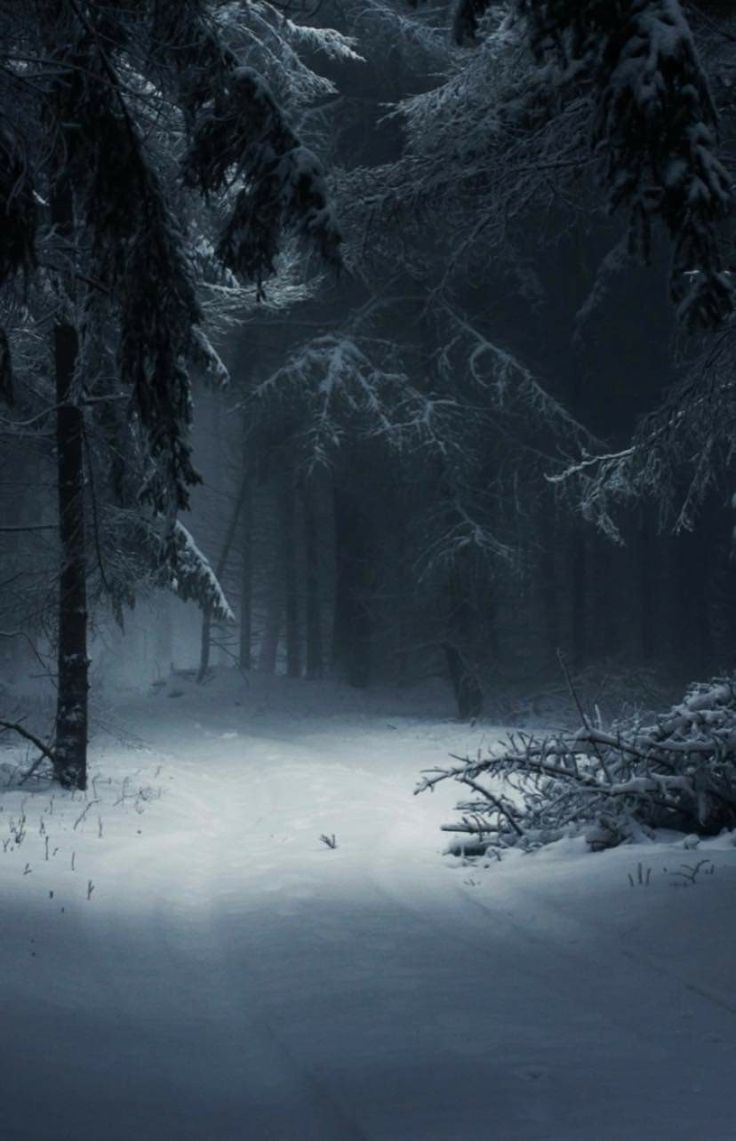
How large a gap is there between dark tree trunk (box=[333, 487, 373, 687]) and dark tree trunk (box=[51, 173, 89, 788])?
13.5 meters

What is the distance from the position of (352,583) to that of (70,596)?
1419 centimetres

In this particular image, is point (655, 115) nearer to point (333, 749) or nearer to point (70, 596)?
point (70, 596)

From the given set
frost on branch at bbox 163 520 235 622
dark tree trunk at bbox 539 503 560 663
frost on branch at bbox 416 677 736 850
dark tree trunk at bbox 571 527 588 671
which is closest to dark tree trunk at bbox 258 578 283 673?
dark tree trunk at bbox 539 503 560 663

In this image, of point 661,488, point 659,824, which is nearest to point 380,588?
point 661,488

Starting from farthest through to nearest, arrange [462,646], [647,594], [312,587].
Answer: [312,587], [647,594], [462,646]

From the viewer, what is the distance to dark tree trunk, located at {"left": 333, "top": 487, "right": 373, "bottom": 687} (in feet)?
84.3

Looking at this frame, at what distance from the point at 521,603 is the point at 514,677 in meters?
3.64

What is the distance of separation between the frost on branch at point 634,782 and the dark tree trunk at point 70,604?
4.81 m

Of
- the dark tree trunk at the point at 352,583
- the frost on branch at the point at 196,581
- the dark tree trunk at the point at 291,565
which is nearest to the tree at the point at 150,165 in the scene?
the frost on branch at the point at 196,581

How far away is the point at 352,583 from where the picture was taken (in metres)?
25.9

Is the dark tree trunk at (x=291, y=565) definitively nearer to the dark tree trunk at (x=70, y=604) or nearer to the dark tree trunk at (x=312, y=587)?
the dark tree trunk at (x=312, y=587)

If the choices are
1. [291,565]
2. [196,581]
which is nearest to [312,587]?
[291,565]

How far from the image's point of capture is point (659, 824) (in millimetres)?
8297

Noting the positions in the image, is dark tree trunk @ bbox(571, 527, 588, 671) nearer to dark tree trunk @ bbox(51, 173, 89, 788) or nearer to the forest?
the forest
